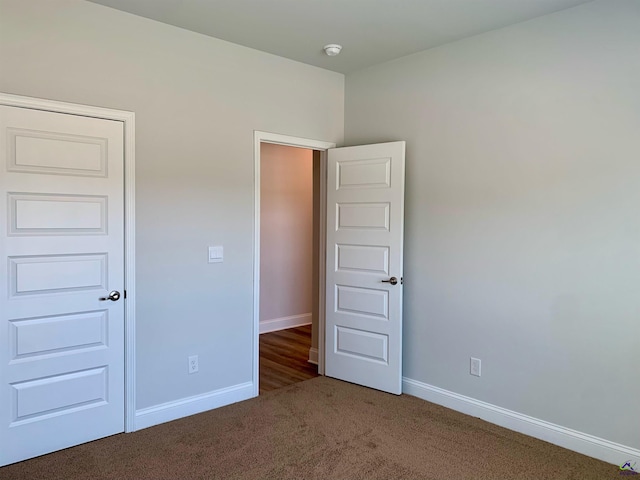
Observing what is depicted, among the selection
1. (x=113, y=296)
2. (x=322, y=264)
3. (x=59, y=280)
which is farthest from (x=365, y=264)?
(x=59, y=280)

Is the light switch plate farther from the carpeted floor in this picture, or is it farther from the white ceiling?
the white ceiling

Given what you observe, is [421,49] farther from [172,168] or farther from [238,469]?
[238,469]

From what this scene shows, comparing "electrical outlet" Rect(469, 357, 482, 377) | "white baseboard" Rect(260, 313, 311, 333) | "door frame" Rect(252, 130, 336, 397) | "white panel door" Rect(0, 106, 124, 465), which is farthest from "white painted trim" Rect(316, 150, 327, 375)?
"white panel door" Rect(0, 106, 124, 465)

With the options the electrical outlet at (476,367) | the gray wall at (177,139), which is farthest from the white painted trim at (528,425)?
the gray wall at (177,139)

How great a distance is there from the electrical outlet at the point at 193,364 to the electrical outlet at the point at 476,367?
207 centimetres

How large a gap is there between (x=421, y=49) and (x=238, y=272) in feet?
7.59

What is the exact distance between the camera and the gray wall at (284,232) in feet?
19.4

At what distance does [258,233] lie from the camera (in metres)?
3.70

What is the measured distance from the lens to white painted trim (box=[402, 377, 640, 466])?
2.71m

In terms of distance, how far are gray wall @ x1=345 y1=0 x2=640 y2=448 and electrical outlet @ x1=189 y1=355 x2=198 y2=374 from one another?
5.67 feet

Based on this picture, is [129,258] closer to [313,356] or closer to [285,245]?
[313,356]

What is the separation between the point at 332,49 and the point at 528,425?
10.1 ft

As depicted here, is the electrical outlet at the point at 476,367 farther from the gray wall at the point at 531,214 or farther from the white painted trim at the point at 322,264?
the white painted trim at the point at 322,264

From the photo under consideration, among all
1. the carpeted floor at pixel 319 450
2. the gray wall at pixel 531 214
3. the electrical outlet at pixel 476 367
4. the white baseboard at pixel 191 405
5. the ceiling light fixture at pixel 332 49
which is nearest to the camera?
the carpeted floor at pixel 319 450
